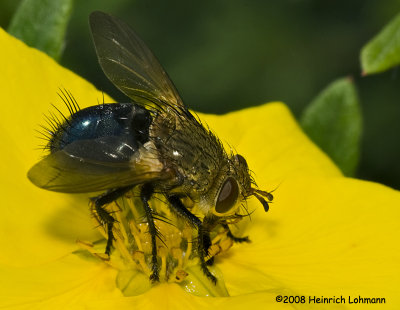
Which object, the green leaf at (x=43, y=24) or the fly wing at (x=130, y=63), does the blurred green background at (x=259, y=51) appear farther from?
the fly wing at (x=130, y=63)

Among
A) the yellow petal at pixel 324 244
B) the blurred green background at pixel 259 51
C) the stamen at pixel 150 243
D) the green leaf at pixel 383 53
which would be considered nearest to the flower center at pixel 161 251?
the stamen at pixel 150 243

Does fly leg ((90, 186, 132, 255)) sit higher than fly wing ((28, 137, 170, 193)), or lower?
lower

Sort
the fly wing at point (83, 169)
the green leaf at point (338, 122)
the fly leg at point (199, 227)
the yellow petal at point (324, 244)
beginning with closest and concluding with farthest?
1. the fly wing at point (83, 169)
2. the fly leg at point (199, 227)
3. the yellow petal at point (324, 244)
4. the green leaf at point (338, 122)

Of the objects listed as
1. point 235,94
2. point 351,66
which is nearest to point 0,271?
point 235,94

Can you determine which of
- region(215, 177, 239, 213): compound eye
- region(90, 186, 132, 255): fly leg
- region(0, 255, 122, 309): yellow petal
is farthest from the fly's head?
region(0, 255, 122, 309): yellow petal

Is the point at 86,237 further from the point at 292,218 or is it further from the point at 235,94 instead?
the point at 235,94

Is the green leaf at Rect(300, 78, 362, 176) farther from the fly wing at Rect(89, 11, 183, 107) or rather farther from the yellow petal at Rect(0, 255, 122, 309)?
the yellow petal at Rect(0, 255, 122, 309)
